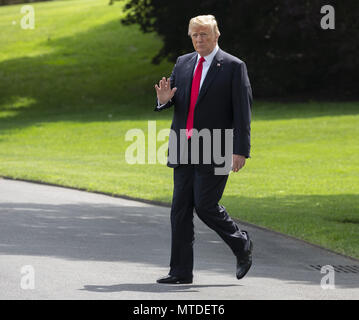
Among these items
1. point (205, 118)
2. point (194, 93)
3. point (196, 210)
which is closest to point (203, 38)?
point (194, 93)

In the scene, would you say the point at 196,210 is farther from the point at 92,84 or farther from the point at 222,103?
the point at 92,84

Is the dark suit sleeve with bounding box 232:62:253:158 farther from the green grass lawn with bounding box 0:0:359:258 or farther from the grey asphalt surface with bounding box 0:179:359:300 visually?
the green grass lawn with bounding box 0:0:359:258

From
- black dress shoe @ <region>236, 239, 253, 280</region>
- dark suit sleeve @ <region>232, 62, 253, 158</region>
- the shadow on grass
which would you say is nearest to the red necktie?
dark suit sleeve @ <region>232, 62, 253, 158</region>

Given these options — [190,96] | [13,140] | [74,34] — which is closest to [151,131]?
[13,140]

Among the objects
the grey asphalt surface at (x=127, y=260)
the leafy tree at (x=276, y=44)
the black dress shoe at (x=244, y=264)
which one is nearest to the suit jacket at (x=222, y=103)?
the black dress shoe at (x=244, y=264)

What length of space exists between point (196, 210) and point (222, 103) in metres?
0.88

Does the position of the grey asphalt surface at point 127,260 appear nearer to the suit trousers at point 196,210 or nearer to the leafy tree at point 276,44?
the suit trousers at point 196,210

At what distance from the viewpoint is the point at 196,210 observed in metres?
7.19

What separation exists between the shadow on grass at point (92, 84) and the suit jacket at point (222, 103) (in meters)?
23.7

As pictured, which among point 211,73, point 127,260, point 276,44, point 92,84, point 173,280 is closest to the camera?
point 211,73

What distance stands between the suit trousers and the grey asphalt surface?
0.26m

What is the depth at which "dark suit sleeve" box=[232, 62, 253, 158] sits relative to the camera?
713cm

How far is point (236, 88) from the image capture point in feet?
23.5
